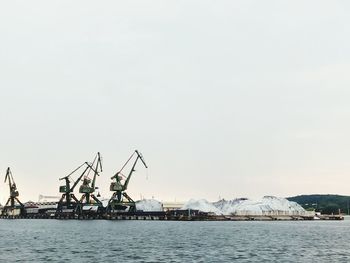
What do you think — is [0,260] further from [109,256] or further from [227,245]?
[227,245]

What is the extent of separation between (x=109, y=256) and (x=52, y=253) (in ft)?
31.2

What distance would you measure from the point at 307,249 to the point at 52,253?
41750 millimetres

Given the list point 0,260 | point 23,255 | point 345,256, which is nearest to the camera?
point 0,260

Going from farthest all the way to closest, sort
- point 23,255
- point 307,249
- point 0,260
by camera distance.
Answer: point 307,249, point 23,255, point 0,260

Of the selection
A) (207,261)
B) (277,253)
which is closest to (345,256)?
(277,253)

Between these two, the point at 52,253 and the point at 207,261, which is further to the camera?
the point at 52,253

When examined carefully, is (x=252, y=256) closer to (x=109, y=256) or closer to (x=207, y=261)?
(x=207, y=261)

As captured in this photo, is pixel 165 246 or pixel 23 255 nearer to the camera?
pixel 23 255

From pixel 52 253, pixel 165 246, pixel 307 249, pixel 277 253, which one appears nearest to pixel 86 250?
pixel 52 253

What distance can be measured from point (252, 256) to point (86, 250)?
991 inches

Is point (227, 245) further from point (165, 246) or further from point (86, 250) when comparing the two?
point (86, 250)

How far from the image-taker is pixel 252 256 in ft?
267

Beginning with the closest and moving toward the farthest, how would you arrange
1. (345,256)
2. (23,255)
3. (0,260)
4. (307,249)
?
(0,260)
(23,255)
(345,256)
(307,249)

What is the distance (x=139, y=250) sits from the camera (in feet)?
289
